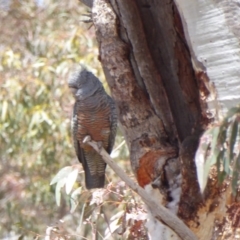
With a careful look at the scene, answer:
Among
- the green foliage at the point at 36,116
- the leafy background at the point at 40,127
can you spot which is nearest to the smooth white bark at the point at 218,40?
the leafy background at the point at 40,127

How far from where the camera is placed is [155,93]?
2.76 metres

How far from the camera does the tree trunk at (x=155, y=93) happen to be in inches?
105

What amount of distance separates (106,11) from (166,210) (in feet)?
2.73

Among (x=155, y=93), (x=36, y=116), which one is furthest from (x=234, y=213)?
(x=36, y=116)

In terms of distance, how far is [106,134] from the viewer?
3457 millimetres

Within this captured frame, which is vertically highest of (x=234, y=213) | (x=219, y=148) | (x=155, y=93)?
(x=219, y=148)

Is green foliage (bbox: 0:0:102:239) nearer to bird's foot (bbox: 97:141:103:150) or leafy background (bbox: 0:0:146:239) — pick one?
leafy background (bbox: 0:0:146:239)

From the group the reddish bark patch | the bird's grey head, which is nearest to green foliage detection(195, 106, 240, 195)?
the reddish bark patch

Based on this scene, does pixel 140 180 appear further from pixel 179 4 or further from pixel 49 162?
pixel 49 162

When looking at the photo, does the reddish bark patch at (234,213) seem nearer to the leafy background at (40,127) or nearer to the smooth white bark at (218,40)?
the smooth white bark at (218,40)

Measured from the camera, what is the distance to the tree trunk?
8.75 ft

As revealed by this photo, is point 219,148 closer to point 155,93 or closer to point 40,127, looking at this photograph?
point 155,93

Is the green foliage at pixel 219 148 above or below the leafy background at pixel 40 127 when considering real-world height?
above

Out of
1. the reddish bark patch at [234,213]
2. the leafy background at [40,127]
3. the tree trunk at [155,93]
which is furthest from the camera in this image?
the leafy background at [40,127]
